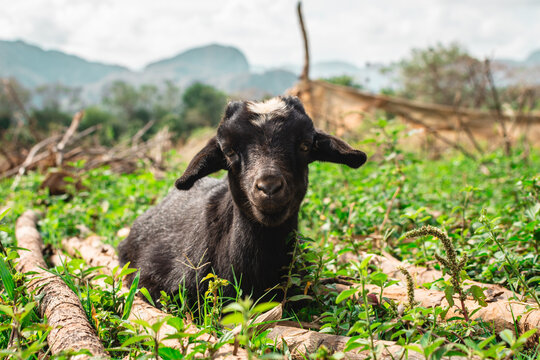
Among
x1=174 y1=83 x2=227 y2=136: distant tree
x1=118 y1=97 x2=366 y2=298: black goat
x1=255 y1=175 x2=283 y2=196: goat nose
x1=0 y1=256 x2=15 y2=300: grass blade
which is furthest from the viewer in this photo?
x1=174 y1=83 x2=227 y2=136: distant tree

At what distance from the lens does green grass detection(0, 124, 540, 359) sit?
193 cm

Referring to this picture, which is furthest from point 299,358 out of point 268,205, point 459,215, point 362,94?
point 362,94

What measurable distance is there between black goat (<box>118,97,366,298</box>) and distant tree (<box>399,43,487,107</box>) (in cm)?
3644

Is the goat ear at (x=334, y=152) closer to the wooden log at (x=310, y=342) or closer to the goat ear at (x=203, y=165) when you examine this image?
the goat ear at (x=203, y=165)

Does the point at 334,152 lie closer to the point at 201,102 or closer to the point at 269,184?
the point at 269,184

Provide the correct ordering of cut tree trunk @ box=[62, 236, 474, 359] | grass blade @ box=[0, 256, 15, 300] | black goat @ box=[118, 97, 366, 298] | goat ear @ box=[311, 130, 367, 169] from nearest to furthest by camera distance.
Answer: cut tree trunk @ box=[62, 236, 474, 359], grass blade @ box=[0, 256, 15, 300], black goat @ box=[118, 97, 366, 298], goat ear @ box=[311, 130, 367, 169]

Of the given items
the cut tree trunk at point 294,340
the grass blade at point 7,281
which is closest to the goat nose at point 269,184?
→ the cut tree trunk at point 294,340

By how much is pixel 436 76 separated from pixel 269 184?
37972mm

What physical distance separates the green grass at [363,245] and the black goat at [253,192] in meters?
0.23

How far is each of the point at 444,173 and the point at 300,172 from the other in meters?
6.07

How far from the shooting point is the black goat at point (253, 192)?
2.71 meters

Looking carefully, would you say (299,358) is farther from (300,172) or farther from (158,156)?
(158,156)

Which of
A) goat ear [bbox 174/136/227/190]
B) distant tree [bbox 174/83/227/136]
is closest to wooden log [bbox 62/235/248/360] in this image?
goat ear [bbox 174/136/227/190]

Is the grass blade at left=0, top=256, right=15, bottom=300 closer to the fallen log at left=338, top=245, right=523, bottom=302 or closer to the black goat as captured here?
the black goat
